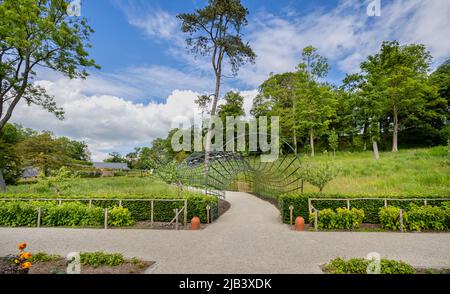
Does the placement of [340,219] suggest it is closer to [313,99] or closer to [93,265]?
[93,265]

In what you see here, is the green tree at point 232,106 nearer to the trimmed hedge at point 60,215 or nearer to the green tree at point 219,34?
the green tree at point 219,34

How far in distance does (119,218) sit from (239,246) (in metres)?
4.81

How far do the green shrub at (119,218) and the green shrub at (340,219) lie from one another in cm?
671

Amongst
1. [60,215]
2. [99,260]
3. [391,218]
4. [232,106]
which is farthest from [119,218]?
[232,106]

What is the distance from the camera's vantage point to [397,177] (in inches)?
523

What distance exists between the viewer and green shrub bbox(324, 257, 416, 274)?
12.4 feet

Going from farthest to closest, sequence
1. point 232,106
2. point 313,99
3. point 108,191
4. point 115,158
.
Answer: point 115,158
point 232,106
point 313,99
point 108,191

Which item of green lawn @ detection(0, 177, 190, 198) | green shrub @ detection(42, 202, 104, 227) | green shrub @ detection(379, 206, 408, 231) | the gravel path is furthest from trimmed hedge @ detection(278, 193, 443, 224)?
green shrub @ detection(42, 202, 104, 227)

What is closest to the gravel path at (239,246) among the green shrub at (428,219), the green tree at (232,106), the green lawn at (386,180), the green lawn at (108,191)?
the green shrub at (428,219)

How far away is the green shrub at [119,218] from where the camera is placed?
8258 mm

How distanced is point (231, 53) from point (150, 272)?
15.0m

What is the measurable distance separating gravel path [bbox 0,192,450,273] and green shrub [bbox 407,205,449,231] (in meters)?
0.47

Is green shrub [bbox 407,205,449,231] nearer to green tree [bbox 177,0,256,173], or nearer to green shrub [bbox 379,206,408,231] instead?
green shrub [bbox 379,206,408,231]
